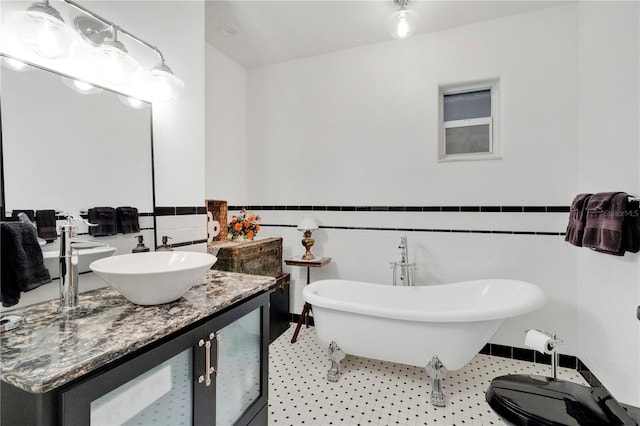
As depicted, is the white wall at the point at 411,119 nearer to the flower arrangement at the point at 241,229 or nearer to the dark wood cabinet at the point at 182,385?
the flower arrangement at the point at 241,229

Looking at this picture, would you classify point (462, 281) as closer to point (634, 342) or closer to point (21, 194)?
point (634, 342)

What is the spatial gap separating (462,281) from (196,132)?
2474mm

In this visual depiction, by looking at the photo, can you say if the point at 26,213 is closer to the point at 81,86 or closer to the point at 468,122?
the point at 81,86

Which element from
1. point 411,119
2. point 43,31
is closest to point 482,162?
point 411,119

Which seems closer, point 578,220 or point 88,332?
point 88,332

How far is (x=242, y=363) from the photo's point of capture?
143cm

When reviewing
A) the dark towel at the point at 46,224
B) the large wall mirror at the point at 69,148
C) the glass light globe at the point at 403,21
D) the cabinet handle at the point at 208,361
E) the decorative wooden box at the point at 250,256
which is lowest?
the cabinet handle at the point at 208,361

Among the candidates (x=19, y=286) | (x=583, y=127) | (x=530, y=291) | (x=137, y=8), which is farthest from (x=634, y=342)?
(x=137, y=8)

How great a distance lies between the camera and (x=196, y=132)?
202cm

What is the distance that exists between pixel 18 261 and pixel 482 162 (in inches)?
118

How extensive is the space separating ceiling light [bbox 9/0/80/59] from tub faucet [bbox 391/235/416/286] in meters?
2.48

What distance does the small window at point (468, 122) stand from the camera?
2656 millimetres

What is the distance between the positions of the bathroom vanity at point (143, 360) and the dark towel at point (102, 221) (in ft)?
0.97

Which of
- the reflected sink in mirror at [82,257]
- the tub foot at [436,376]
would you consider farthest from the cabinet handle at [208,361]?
the tub foot at [436,376]
